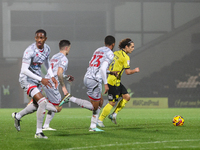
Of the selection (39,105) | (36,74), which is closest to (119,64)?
(36,74)

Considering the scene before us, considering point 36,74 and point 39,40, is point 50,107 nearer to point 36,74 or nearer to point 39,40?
point 36,74

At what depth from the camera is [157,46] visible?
3225cm

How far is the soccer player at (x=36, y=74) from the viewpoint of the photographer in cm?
606

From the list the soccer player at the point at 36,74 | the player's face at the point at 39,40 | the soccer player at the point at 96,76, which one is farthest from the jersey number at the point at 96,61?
the player's face at the point at 39,40

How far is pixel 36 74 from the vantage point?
252 inches

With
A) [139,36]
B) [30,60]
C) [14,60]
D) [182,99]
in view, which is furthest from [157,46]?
[30,60]

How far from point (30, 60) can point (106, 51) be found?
1.58 metres

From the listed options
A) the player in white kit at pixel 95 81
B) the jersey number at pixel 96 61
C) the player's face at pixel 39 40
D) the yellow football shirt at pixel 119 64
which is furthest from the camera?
the yellow football shirt at pixel 119 64

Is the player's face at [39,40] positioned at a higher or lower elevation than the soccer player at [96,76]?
higher

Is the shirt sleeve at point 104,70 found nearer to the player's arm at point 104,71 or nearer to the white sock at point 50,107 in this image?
the player's arm at point 104,71

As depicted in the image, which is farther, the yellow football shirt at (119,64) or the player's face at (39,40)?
the yellow football shirt at (119,64)

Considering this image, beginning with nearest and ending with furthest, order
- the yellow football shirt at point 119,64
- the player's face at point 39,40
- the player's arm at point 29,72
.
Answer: the player's arm at point 29,72 < the player's face at point 39,40 < the yellow football shirt at point 119,64

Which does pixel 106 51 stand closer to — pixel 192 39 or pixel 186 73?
pixel 186 73

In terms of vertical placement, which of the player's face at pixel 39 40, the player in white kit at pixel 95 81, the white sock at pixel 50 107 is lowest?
the white sock at pixel 50 107
